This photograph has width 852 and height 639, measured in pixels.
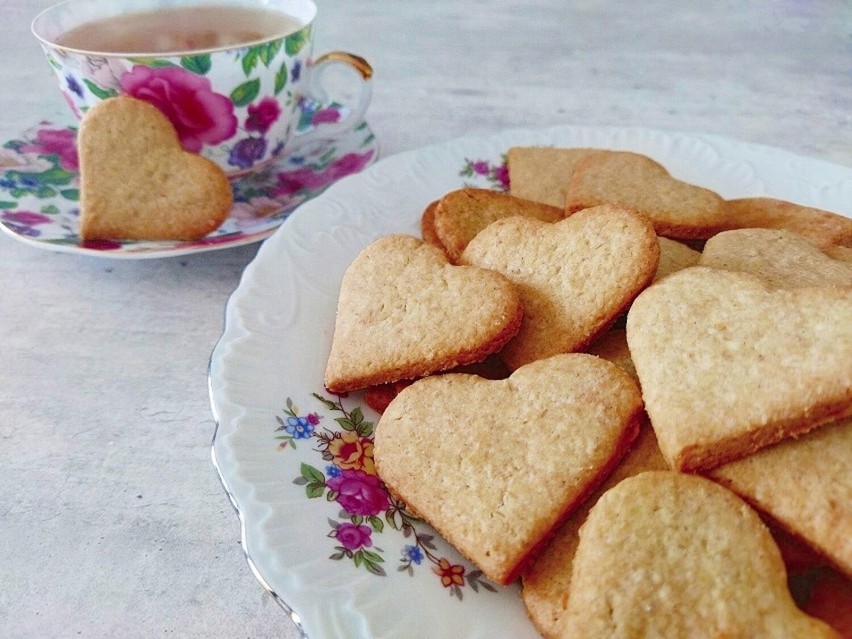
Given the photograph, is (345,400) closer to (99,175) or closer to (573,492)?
(573,492)

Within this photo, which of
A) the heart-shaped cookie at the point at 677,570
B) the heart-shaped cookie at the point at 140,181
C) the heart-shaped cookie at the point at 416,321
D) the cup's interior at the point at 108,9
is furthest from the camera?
the cup's interior at the point at 108,9

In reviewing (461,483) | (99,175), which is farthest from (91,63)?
(461,483)

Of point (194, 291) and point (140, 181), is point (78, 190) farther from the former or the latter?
point (194, 291)

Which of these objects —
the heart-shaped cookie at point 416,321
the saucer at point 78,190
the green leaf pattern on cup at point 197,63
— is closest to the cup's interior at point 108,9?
the green leaf pattern on cup at point 197,63

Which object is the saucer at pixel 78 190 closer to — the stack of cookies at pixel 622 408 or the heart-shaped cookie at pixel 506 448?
the stack of cookies at pixel 622 408

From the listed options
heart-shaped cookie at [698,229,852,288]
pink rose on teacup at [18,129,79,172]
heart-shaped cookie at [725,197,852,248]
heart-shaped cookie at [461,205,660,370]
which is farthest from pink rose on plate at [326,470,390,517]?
pink rose on teacup at [18,129,79,172]
